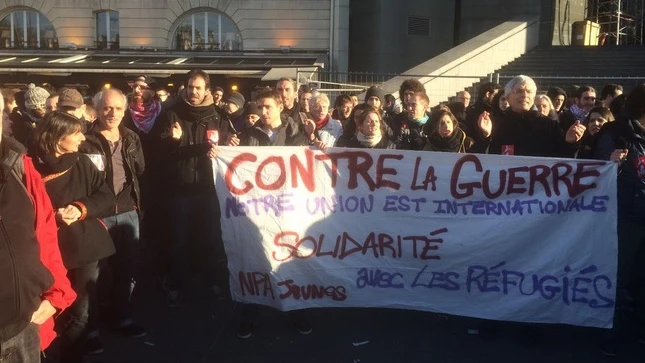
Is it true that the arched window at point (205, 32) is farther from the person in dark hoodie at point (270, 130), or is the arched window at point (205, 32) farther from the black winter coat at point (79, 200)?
the black winter coat at point (79, 200)

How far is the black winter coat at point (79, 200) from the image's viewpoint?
14.0ft

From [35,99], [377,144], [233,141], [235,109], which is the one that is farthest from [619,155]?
[35,99]

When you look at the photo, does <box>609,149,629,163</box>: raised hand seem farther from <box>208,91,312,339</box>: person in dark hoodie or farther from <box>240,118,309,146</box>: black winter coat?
<box>240,118,309,146</box>: black winter coat

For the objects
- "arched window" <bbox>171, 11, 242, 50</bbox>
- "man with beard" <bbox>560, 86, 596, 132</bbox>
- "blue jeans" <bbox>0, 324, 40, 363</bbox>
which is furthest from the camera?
"arched window" <bbox>171, 11, 242, 50</bbox>

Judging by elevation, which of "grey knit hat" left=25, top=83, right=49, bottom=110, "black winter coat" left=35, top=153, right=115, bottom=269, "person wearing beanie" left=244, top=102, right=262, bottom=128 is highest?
"grey knit hat" left=25, top=83, right=49, bottom=110

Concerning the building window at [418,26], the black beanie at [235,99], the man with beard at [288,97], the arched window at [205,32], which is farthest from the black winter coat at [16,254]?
the building window at [418,26]

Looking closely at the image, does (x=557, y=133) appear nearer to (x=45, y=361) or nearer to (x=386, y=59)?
(x=45, y=361)

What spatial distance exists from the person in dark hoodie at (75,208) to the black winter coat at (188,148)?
3.66ft

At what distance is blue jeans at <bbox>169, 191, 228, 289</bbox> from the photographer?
18.7 feet

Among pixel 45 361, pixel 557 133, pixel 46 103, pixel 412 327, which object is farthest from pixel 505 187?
pixel 46 103

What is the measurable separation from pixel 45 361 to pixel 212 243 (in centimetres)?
183

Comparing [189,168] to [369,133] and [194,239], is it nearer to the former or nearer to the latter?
[194,239]

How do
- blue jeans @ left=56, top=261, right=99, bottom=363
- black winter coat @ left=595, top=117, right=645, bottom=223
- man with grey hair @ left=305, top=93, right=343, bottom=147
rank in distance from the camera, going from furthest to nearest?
1. man with grey hair @ left=305, top=93, right=343, bottom=147
2. black winter coat @ left=595, top=117, right=645, bottom=223
3. blue jeans @ left=56, top=261, right=99, bottom=363

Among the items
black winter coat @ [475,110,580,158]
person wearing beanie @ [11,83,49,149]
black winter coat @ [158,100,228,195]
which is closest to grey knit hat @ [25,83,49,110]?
person wearing beanie @ [11,83,49,149]
